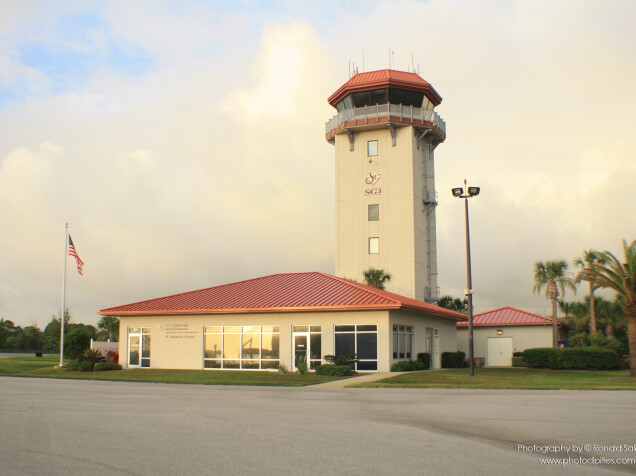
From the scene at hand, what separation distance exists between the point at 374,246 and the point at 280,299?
886 inches

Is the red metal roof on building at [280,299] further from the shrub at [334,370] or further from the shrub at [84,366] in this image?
the shrub at [84,366]

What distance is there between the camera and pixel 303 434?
1053cm

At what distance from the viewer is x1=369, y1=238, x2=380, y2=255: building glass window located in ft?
186

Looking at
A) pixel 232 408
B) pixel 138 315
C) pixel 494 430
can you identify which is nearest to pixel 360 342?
pixel 138 315

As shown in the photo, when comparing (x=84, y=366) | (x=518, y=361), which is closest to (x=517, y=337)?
(x=518, y=361)

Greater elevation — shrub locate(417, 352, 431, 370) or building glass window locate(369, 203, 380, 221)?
building glass window locate(369, 203, 380, 221)

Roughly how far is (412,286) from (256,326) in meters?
22.8

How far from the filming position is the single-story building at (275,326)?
33.2 meters

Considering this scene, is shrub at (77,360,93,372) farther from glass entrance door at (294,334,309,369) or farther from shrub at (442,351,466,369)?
shrub at (442,351,466,369)

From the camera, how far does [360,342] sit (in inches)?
1308

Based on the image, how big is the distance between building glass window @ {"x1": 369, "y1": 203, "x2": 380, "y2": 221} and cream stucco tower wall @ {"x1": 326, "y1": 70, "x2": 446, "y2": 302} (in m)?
0.06

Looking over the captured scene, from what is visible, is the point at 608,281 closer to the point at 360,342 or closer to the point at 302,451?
the point at 360,342

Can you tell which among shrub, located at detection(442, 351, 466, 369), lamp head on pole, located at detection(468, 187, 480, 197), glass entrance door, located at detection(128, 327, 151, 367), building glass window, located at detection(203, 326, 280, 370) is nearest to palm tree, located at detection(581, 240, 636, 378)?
lamp head on pole, located at detection(468, 187, 480, 197)

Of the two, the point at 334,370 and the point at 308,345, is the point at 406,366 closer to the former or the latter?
the point at 334,370
